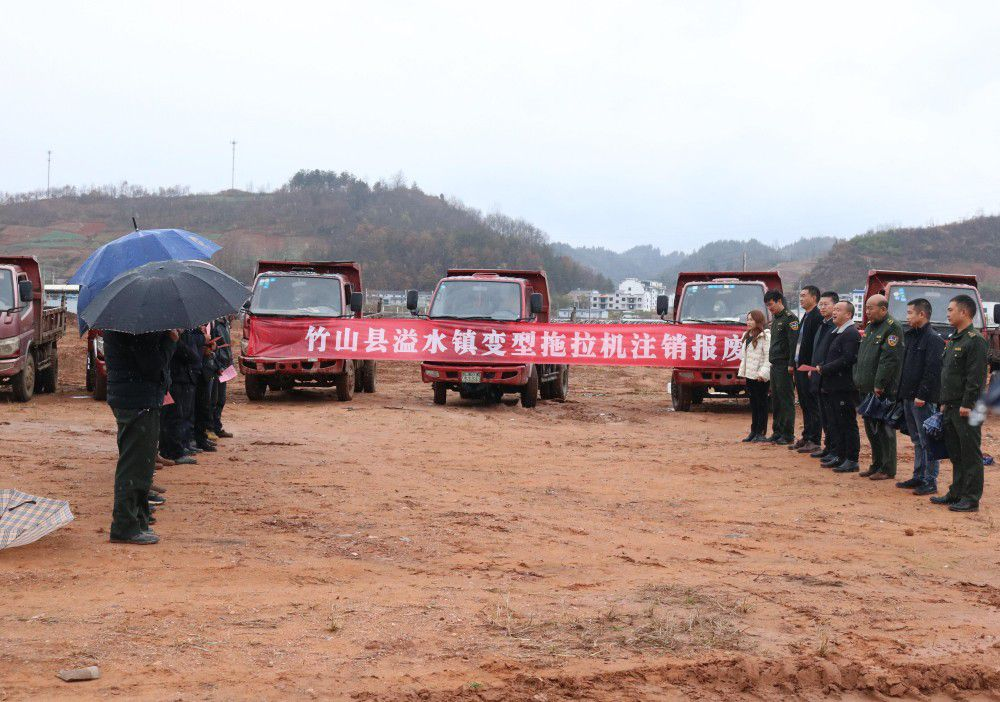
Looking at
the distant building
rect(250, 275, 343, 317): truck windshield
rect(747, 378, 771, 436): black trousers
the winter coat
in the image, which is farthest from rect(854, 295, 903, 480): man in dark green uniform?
the distant building

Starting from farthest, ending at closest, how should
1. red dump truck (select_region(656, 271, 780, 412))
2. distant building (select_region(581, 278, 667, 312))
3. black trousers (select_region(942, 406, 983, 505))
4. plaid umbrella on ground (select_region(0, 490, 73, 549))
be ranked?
1. distant building (select_region(581, 278, 667, 312))
2. red dump truck (select_region(656, 271, 780, 412))
3. black trousers (select_region(942, 406, 983, 505))
4. plaid umbrella on ground (select_region(0, 490, 73, 549))

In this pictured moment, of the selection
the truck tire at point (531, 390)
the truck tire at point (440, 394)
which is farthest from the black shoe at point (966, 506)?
the truck tire at point (440, 394)

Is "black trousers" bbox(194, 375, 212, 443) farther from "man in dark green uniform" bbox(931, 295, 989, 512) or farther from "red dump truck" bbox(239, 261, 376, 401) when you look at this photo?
"man in dark green uniform" bbox(931, 295, 989, 512)

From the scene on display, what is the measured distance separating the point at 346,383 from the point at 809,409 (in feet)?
26.3

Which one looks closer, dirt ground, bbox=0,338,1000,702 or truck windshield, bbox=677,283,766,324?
dirt ground, bbox=0,338,1000,702

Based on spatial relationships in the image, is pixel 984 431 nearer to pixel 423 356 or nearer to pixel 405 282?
pixel 423 356

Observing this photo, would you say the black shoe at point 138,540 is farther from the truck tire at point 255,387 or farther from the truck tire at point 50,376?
the truck tire at point 50,376

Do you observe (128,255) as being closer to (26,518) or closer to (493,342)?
(26,518)

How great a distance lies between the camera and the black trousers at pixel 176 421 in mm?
10359

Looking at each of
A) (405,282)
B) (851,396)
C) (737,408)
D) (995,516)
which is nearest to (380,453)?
(851,396)

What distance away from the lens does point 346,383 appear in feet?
57.6

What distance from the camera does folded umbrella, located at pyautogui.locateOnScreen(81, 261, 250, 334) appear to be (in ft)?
22.4

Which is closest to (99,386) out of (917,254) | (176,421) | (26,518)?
(176,421)

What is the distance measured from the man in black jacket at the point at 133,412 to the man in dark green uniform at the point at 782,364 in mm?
8058
